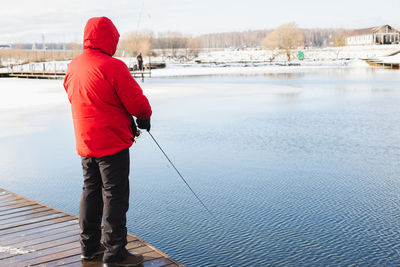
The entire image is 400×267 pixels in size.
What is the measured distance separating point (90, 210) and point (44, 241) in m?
0.60

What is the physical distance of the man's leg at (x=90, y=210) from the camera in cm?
270

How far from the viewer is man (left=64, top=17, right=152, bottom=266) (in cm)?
248

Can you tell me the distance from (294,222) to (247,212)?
18.9 inches

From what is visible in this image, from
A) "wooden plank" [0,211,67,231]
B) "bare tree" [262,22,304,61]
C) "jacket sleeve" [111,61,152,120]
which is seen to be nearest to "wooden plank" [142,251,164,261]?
"jacket sleeve" [111,61,152,120]

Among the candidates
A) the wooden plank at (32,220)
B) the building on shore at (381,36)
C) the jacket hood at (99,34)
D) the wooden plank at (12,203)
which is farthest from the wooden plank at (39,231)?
the building on shore at (381,36)

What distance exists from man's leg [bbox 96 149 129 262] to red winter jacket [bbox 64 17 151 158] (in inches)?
2.6

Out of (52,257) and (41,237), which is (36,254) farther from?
(41,237)

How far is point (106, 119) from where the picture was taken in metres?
2.54

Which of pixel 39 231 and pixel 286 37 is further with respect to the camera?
pixel 286 37

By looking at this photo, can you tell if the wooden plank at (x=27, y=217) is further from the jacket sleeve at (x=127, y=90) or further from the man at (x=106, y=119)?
the jacket sleeve at (x=127, y=90)

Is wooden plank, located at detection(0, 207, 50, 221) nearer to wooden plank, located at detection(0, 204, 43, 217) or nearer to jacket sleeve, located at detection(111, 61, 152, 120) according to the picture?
wooden plank, located at detection(0, 204, 43, 217)

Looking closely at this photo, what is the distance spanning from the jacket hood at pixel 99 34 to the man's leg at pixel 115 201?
61cm

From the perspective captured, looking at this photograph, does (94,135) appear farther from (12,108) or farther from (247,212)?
(12,108)

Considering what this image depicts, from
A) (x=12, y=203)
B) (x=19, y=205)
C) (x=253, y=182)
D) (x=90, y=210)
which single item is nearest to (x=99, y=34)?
(x=90, y=210)
